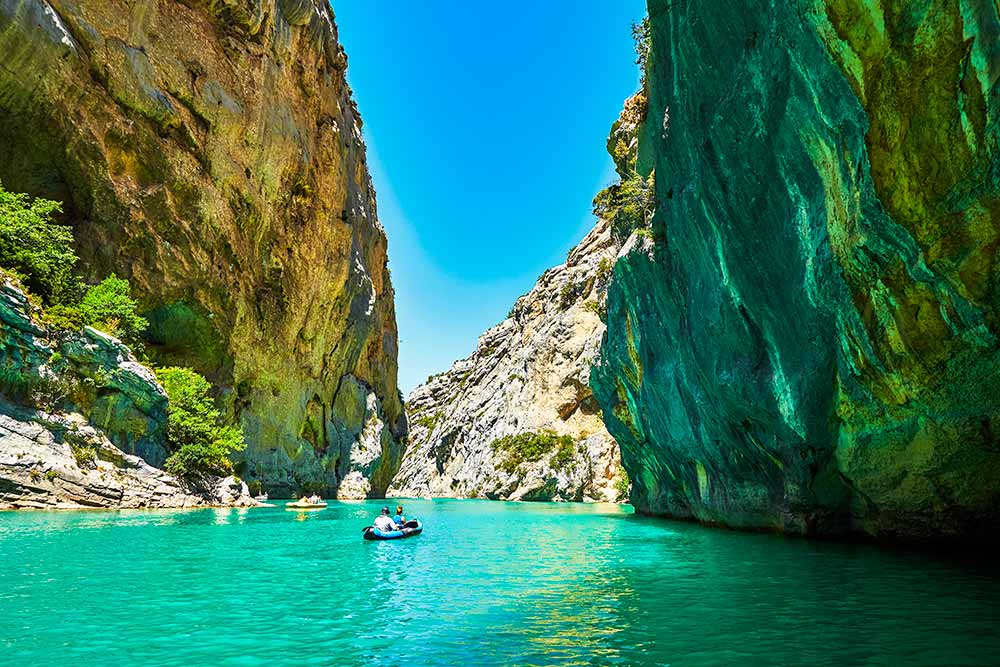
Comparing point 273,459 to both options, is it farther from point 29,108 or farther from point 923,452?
point 923,452

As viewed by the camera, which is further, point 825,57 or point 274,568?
point 274,568

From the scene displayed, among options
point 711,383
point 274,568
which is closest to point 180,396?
point 274,568

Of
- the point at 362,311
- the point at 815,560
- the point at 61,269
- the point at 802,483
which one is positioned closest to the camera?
the point at 815,560

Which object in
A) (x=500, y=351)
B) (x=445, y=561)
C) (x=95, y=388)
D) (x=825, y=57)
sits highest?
(x=500, y=351)

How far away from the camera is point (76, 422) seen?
80.2 feet

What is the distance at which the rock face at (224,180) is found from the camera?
102ft

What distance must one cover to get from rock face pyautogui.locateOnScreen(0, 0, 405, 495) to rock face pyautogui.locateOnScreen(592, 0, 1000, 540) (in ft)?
89.3

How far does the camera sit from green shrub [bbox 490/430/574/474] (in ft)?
264

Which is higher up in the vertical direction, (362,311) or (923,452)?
(362,311)

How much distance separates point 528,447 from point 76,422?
62.5m

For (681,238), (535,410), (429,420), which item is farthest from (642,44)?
(429,420)

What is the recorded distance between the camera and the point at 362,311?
56.5 metres

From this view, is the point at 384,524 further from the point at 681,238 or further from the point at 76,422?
the point at 681,238

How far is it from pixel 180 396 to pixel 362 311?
81.8 ft
